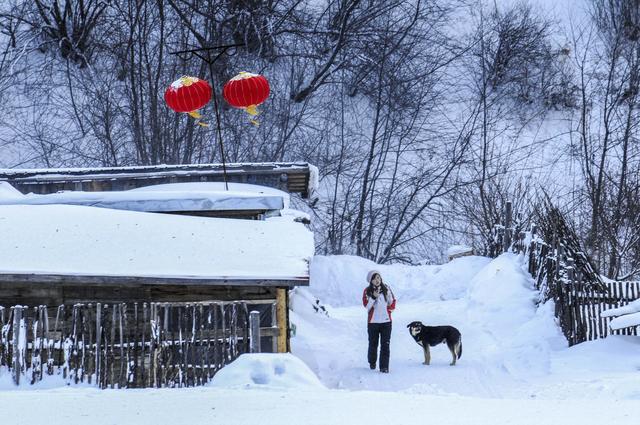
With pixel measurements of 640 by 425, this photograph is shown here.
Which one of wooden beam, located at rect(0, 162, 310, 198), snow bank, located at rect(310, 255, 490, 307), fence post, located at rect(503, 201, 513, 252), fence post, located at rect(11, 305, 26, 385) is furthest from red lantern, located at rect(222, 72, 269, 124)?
fence post, located at rect(503, 201, 513, 252)

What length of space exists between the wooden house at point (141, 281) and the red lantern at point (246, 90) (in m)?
2.40

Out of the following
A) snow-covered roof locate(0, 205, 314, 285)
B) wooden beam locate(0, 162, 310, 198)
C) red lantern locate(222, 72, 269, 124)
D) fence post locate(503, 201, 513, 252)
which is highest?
red lantern locate(222, 72, 269, 124)

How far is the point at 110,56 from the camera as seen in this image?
3058 cm

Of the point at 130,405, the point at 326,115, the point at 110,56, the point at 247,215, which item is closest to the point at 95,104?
the point at 110,56

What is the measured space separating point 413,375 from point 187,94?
22.2ft

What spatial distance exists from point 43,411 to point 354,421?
2656 millimetres

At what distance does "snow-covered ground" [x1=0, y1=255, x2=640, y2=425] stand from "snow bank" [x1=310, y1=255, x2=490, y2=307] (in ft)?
0.12

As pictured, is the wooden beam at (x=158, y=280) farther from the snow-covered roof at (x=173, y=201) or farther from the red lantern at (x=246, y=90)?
the red lantern at (x=246, y=90)

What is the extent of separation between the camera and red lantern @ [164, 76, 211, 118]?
1580 centimetres

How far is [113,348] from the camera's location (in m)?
10.1

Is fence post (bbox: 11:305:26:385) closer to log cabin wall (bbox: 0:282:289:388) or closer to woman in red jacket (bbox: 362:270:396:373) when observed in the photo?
log cabin wall (bbox: 0:282:289:388)

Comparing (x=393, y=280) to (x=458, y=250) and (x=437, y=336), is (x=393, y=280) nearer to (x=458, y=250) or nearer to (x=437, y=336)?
(x=458, y=250)

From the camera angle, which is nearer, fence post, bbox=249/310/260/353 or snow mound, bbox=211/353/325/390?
snow mound, bbox=211/353/325/390

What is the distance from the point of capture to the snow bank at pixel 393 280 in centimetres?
2155
